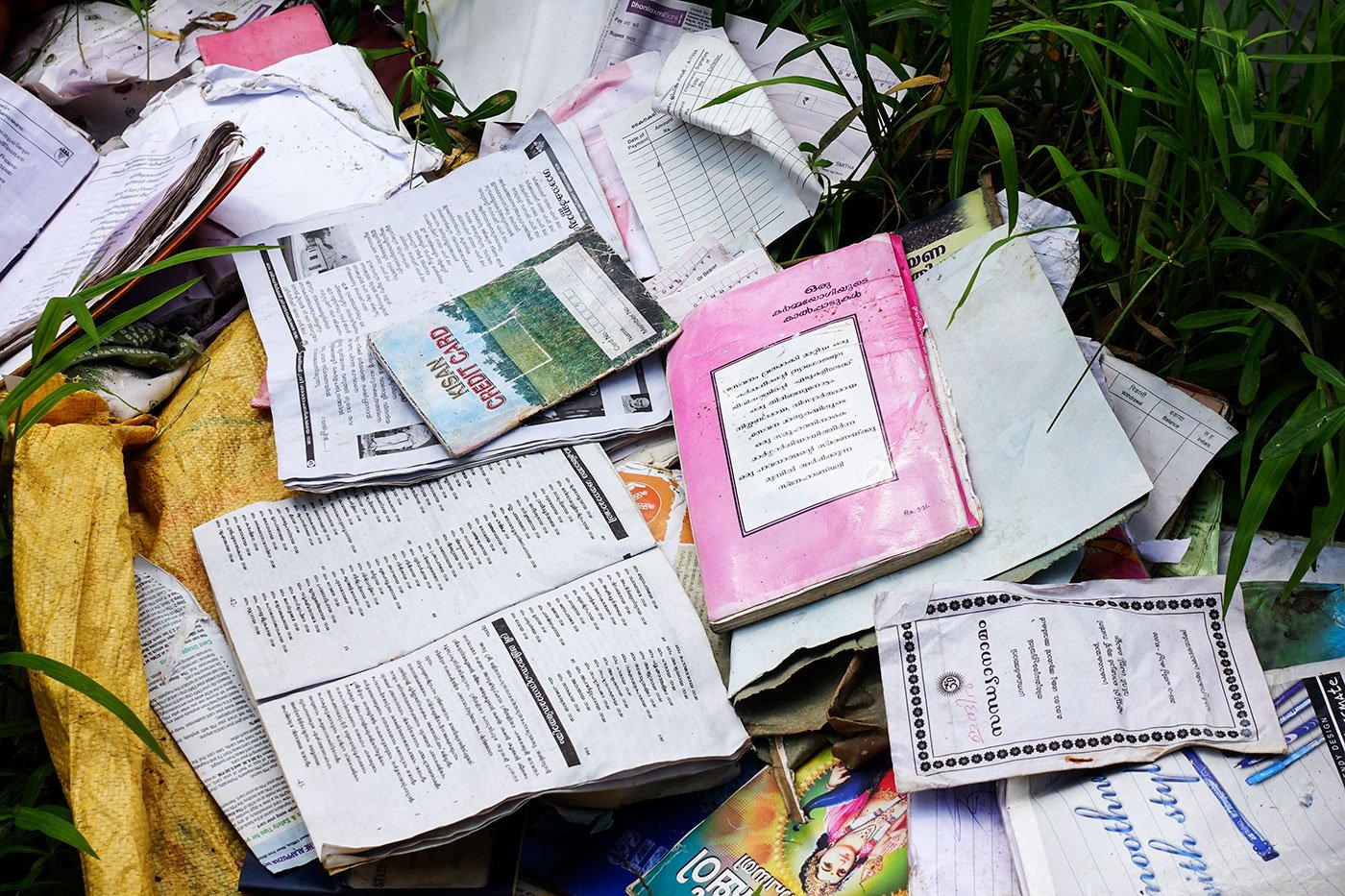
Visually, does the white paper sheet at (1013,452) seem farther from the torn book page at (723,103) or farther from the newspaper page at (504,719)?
the torn book page at (723,103)

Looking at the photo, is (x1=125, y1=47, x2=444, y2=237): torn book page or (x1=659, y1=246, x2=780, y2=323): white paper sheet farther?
(x1=125, y1=47, x2=444, y2=237): torn book page

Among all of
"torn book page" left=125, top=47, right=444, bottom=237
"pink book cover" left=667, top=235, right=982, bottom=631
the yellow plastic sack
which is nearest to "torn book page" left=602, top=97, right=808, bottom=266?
"pink book cover" left=667, top=235, right=982, bottom=631

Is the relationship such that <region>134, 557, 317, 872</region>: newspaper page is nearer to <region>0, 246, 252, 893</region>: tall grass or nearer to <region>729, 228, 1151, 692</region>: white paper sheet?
<region>0, 246, 252, 893</region>: tall grass

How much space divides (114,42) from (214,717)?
1.19m

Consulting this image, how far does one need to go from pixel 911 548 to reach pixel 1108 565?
0.20m

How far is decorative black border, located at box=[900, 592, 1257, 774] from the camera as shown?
903mm

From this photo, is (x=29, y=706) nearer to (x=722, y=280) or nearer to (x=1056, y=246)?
(x=722, y=280)

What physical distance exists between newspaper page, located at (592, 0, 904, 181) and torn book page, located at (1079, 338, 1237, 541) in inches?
17.6

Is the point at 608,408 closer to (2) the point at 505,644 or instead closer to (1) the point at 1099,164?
(2) the point at 505,644

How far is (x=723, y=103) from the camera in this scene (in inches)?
52.6

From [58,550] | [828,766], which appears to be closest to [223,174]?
[58,550]

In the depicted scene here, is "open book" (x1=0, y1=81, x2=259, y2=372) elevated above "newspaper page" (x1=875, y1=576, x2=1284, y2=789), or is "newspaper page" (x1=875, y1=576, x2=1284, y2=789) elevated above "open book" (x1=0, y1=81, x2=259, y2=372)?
"open book" (x1=0, y1=81, x2=259, y2=372)

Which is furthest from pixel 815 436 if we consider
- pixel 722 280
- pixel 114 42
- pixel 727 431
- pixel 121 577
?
pixel 114 42

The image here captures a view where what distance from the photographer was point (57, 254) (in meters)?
1.40
